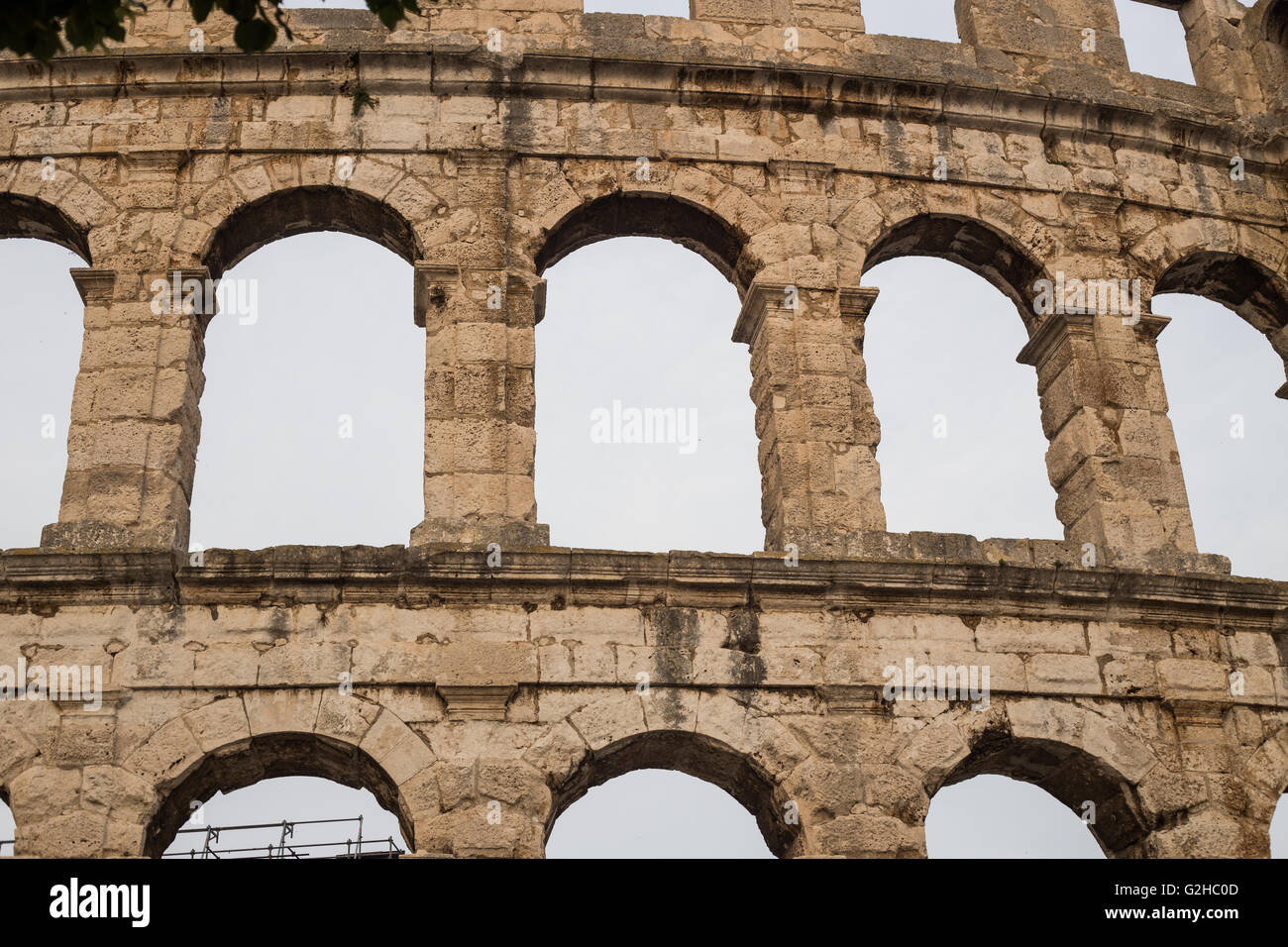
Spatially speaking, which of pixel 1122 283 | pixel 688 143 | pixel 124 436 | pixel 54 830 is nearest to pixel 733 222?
pixel 688 143

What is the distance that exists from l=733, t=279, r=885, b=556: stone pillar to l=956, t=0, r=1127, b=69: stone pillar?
9.87ft

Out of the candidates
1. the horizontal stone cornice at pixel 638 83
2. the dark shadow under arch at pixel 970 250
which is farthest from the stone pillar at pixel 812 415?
the horizontal stone cornice at pixel 638 83

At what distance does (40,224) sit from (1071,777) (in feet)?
27.1

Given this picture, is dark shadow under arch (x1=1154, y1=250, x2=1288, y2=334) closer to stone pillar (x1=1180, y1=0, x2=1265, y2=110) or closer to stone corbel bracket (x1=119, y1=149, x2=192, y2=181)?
stone pillar (x1=1180, y1=0, x2=1265, y2=110)

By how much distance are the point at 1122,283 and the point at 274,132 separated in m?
6.39

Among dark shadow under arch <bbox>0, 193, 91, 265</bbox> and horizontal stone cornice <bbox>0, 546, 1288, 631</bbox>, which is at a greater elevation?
dark shadow under arch <bbox>0, 193, 91, 265</bbox>

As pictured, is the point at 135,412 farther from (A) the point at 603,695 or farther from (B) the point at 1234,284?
(B) the point at 1234,284

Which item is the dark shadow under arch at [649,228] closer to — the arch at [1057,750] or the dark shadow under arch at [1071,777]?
the arch at [1057,750]

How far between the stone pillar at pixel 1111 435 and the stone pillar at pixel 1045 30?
262 cm

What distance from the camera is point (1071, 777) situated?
9.42 meters

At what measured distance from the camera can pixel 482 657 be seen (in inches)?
348

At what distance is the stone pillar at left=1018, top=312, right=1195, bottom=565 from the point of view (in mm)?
9969

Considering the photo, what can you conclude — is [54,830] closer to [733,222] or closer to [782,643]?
[782,643]

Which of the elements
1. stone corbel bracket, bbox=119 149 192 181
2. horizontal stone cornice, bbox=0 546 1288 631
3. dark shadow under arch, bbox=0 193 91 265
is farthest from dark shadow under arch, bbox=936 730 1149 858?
dark shadow under arch, bbox=0 193 91 265
